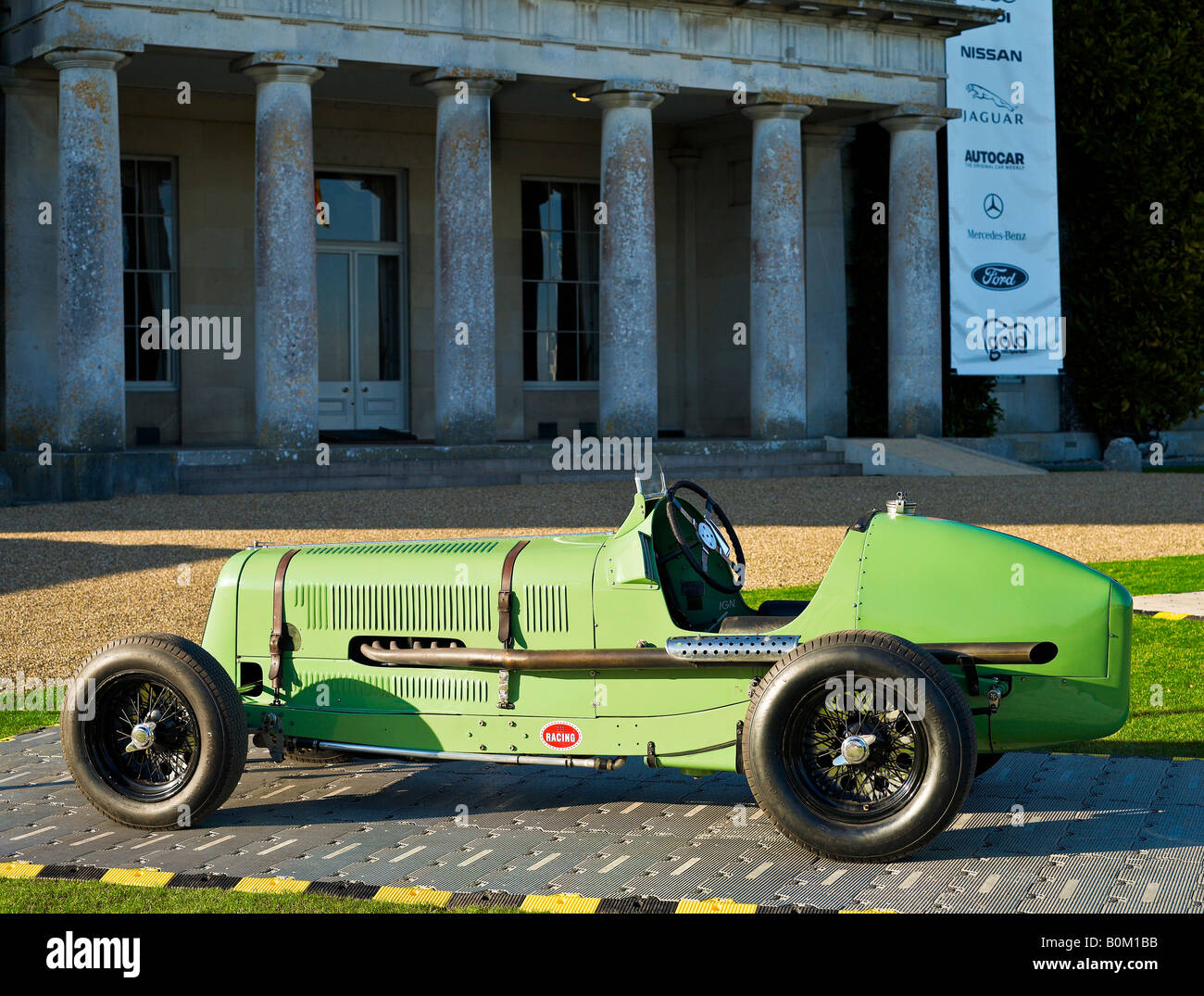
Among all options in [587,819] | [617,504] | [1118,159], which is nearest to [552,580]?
[587,819]

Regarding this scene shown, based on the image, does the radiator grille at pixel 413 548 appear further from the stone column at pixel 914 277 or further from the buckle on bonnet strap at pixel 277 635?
the stone column at pixel 914 277

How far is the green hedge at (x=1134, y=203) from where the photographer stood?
25.6m

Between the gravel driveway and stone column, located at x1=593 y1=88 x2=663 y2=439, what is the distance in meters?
1.28

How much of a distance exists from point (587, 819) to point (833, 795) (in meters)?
1.04

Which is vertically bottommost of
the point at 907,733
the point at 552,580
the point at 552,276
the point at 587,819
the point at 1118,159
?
the point at 587,819

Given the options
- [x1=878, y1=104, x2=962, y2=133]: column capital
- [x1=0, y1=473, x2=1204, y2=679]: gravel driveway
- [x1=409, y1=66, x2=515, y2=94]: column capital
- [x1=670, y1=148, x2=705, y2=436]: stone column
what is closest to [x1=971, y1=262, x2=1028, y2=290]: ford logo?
[x1=878, y1=104, x2=962, y2=133]: column capital

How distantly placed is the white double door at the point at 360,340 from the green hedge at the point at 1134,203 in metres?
11.9

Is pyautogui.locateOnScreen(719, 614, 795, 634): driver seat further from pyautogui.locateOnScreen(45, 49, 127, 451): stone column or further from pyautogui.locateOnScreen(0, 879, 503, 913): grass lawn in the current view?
pyautogui.locateOnScreen(45, 49, 127, 451): stone column

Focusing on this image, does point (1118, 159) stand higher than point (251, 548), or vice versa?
point (1118, 159)

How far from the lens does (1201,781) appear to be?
5.70 metres

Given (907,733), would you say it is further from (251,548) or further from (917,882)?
(251,548)

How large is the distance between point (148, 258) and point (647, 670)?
18951mm

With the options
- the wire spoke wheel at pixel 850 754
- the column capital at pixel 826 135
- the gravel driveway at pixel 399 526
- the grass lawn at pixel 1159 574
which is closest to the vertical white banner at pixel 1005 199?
the column capital at pixel 826 135
